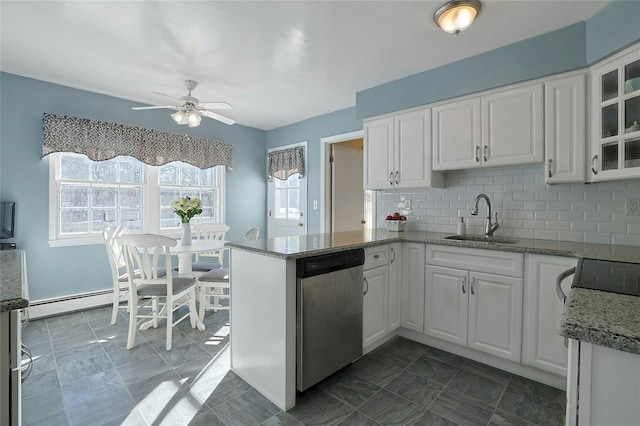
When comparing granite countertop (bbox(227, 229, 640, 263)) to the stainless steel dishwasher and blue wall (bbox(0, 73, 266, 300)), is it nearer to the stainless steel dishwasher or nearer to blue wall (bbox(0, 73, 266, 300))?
the stainless steel dishwasher

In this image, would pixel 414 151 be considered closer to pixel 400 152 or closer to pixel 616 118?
pixel 400 152

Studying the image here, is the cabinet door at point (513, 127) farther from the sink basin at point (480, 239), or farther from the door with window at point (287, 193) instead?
the door with window at point (287, 193)

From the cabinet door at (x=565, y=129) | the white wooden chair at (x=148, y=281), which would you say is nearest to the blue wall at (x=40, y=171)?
the white wooden chair at (x=148, y=281)

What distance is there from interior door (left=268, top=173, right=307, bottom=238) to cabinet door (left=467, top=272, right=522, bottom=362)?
2698 millimetres

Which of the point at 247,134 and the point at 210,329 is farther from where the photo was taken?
the point at 247,134

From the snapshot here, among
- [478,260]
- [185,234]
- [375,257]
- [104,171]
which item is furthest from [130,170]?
[478,260]

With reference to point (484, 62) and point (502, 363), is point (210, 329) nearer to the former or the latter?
point (502, 363)

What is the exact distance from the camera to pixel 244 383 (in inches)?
79.6

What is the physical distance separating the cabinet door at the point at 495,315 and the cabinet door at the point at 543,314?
0.05 m

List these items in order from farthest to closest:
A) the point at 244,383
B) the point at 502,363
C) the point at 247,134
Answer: the point at 247,134, the point at 502,363, the point at 244,383

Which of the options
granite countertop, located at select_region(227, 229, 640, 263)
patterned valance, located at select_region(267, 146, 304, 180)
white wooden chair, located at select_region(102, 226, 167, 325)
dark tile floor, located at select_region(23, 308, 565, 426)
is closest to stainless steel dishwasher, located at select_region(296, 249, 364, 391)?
granite countertop, located at select_region(227, 229, 640, 263)

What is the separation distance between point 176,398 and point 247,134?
3902 millimetres

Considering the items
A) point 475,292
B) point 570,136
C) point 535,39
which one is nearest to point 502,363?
point 475,292

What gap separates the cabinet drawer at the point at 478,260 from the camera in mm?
2072
